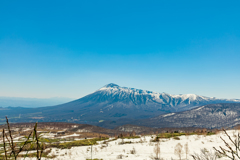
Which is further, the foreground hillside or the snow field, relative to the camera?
the snow field

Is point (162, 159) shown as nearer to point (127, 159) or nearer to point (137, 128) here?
point (127, 159)

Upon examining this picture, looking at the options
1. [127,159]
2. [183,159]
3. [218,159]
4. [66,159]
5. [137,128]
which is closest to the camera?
[218,159]

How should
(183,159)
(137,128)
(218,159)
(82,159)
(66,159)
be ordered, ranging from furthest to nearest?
1. (137,128)
2. (66,159)
3. (82,159)
4. (183,159)
5. (218,159)

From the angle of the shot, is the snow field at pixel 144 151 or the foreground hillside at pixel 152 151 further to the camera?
the snow field at pixel 144 151

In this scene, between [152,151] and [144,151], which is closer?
[152,151]

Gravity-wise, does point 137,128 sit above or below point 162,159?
→ below

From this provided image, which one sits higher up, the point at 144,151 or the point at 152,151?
the point at 152,151

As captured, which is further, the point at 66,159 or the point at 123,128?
the point at 123,128

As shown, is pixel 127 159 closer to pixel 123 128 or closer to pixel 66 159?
pixel 66 159

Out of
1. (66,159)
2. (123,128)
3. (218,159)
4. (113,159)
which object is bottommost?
(123,128)

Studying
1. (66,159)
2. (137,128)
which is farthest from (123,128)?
(66,159)
